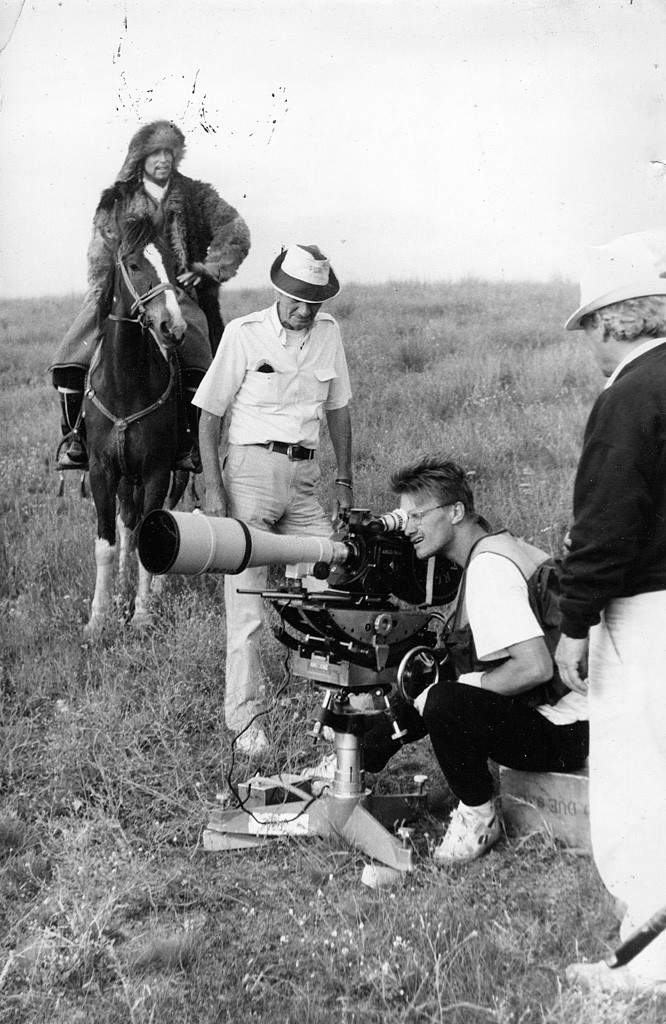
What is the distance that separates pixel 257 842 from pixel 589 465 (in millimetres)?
2043

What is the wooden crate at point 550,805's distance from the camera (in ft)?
12.9

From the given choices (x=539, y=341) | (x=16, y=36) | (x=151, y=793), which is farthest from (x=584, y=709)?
(x=16, y=36)

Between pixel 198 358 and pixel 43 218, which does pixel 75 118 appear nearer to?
pixel 43 218

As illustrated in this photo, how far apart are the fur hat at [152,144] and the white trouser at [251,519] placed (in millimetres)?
1860

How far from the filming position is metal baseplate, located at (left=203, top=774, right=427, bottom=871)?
3.93 metres

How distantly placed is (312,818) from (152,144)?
3.92 m

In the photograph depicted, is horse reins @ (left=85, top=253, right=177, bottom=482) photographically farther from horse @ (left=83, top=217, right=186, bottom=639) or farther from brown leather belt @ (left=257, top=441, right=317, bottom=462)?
brown leather belt @ (left=257, top=441, right=317, bottom=462)

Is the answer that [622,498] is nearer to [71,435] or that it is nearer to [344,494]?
[344,494]

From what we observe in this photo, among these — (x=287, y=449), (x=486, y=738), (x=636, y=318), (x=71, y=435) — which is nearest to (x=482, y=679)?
(x=486, y=738)

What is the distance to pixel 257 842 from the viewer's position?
4164mm

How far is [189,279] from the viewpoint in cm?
639

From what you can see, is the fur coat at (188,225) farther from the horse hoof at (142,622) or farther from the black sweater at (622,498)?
the black sweater at (622,498)

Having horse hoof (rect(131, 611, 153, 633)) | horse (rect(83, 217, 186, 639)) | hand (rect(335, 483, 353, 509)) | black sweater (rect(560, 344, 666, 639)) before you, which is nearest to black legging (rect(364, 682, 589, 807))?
black sweater (rect(560, 344, 666, 639))

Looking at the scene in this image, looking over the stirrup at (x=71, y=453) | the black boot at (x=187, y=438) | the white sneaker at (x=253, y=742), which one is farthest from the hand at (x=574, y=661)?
the stirrup at (x=71, y=453)
